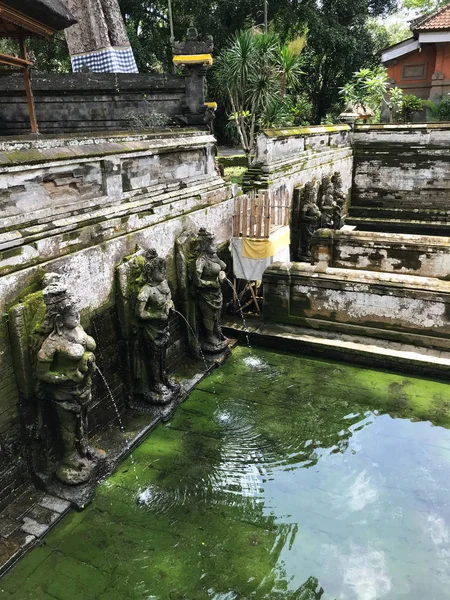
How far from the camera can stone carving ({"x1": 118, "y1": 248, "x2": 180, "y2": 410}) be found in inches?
224

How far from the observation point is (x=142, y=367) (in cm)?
603

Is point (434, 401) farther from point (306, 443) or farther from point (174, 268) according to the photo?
point (174, 268)

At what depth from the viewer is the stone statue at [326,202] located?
38.3ft

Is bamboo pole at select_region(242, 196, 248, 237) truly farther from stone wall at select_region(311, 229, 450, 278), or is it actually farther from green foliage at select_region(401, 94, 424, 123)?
green foliage at select_region(401, 94, 424, 123)

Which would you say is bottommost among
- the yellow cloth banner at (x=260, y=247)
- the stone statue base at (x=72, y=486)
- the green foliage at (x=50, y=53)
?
the stone statue base at (x=72, y=486)

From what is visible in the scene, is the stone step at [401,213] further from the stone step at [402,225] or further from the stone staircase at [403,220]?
the stone step at [402,225]

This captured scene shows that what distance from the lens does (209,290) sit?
699cm

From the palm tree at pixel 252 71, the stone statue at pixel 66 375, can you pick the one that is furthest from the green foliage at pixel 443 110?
the stone statue at pixel 66 375

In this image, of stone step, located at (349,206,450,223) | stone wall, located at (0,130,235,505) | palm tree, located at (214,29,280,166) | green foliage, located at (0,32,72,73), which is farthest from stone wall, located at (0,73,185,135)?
green foliage, located at (0,32,72,73)

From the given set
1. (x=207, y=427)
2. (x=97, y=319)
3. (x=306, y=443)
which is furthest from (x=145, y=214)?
(x=306, y=443)

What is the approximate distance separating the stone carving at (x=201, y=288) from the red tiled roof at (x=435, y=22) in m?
18.8

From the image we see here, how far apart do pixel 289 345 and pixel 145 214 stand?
3105 mm

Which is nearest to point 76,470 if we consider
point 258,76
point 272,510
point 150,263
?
point 272,510

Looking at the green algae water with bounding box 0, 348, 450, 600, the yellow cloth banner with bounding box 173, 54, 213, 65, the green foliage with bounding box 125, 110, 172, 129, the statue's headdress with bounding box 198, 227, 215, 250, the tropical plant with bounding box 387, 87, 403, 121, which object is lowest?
the green algae water with bounding box 0, 348, 450, 600
